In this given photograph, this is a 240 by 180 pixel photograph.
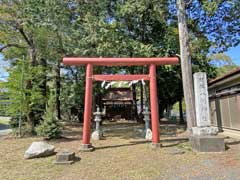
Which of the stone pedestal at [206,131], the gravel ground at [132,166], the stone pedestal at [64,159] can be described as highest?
the stone pedestal at [206,131]

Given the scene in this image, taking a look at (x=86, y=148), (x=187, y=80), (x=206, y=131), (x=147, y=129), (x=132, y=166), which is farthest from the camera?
(x=147, y=129)

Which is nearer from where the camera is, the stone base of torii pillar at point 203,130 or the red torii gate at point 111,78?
the stone base of torii pillar at point 203,130

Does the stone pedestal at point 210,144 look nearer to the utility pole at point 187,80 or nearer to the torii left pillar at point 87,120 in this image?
the utility pole at point 187,80

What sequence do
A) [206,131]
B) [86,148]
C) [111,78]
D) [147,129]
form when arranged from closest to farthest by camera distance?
1. [206,131]
2. [86,148]
3. [111,78]
4. [147,129]

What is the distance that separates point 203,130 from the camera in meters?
7.72

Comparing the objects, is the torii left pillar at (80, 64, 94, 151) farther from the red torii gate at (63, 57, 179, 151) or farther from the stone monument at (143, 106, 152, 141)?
the stone monument at (143, 106, 152, 141)

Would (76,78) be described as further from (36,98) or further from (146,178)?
(146,178)

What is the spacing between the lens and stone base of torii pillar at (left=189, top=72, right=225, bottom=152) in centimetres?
727

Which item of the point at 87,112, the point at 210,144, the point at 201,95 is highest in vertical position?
the point at 201,95

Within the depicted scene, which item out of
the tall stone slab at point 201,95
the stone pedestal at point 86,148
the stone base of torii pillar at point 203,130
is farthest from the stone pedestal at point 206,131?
the stone pedestal at point 86,148

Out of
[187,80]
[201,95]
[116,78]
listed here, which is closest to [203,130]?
[201,95]

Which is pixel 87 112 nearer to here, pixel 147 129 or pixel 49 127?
pixel 49 127

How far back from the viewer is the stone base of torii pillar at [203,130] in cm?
727

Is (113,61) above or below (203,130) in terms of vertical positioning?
above
